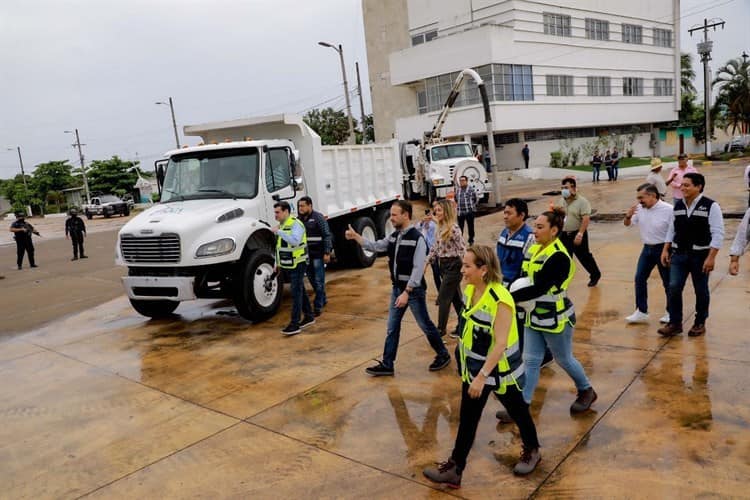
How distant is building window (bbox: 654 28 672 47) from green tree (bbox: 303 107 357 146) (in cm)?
2531

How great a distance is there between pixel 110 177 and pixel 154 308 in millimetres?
55420

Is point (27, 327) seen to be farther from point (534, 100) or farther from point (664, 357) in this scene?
point (534, 100)

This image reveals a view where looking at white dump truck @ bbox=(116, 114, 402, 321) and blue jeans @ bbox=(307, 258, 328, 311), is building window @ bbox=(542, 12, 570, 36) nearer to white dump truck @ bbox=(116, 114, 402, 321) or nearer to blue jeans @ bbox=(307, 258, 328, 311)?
white dump truck @ bbox=(116, 114, 402, 321)

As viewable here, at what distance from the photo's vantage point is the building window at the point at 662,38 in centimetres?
4378

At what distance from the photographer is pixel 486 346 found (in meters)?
3.43

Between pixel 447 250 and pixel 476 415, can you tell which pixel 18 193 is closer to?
pixel 447 250

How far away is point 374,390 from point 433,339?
0.79 meters

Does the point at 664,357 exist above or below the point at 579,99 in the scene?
below

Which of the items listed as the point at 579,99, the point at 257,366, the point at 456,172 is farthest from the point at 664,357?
the point at 579,99

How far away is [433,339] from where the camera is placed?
5711 mm

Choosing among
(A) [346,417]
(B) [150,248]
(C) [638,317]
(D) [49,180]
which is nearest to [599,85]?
(C) [638,317]

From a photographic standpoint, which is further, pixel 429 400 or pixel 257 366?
pixel 257 366

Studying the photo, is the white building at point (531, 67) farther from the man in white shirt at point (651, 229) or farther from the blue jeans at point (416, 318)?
the blue jeans at point (416, 318)

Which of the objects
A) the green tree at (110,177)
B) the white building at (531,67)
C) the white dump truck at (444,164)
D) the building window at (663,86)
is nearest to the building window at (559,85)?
the white building at (531,67)
